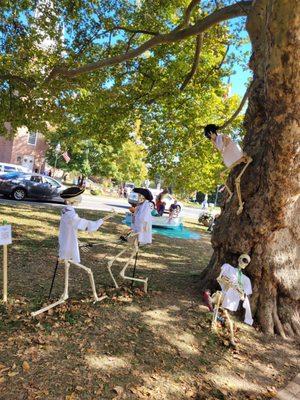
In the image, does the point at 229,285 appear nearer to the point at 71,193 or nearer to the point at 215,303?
the point at 215,303

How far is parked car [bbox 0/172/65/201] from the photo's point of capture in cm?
1917

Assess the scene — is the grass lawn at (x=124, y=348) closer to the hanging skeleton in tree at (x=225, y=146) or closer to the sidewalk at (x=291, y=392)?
the sidewalk at (x=291, y=392)

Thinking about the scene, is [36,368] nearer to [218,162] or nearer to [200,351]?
[200,351]

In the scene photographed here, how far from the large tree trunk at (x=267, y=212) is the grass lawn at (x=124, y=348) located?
61 centimetres

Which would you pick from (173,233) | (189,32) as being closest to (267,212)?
(189,32)

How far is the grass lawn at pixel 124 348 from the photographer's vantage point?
3.88 m

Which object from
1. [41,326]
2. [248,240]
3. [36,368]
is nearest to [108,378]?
[36,368]

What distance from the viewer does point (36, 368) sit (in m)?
3.92

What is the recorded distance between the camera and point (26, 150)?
3972cm

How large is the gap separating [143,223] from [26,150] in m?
36.4

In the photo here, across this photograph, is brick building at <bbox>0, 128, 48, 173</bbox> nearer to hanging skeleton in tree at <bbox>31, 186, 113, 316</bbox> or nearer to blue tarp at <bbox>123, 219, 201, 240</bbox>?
blue tarp at <bbox>123, 219, 201, 240</bbox>

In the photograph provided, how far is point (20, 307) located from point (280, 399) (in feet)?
12.0

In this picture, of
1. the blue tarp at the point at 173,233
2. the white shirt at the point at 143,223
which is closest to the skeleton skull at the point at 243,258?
the white shirt at the point at 143,223

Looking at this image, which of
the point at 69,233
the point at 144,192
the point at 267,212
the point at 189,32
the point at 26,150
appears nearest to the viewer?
the point at 69,233
